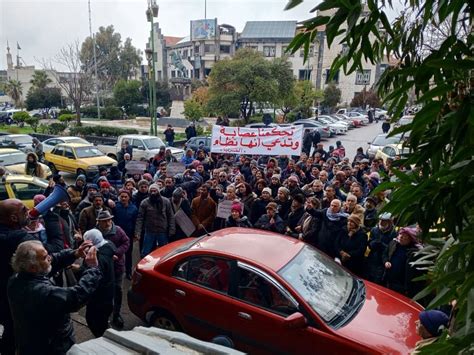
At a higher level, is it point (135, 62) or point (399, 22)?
point (135, 62)

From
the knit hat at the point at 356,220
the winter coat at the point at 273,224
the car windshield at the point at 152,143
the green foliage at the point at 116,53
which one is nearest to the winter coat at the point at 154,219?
the winter coat at the point at 273,224

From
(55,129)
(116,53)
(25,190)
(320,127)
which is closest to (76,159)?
(25,190)

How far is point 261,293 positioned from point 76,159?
13466 mm

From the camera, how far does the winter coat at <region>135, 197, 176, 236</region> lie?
7031mm

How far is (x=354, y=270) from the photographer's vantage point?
5688 mm

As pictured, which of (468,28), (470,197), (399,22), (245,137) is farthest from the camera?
(245,137)

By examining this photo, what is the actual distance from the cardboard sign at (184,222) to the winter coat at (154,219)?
Result: 110 millimetres

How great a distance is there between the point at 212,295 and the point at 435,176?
359 centimetres

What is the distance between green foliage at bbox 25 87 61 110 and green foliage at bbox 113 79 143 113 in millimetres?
10928

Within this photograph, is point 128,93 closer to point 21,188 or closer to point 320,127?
point 320,127

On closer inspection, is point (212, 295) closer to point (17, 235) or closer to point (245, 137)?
point (17, 235)

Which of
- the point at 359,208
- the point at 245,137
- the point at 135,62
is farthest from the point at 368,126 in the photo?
the point at 135,62

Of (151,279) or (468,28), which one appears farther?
(151,279)

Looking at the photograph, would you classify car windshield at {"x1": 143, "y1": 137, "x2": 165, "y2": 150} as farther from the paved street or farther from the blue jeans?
the blue jeans
